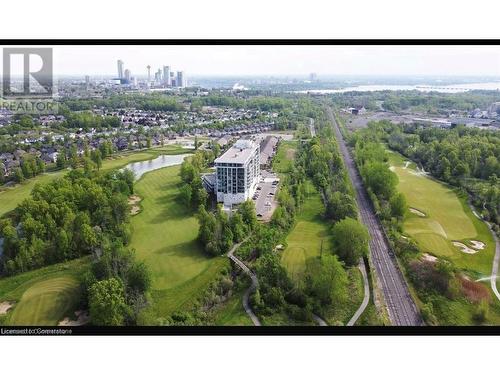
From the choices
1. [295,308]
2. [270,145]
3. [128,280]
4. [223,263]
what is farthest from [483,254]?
[270,145]

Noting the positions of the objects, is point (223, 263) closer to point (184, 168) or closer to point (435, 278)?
point (435, 278)

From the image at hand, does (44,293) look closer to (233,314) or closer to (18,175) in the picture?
(233,314)

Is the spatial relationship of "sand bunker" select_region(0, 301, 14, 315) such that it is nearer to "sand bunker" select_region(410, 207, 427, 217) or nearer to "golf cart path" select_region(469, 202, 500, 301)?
"golf cart path" select_region(469, 202, 500, 301)

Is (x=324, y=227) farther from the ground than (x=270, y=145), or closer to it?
closer to it

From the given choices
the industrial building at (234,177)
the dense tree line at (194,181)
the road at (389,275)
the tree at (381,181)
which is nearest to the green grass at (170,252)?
the dense tree line at (194,181)

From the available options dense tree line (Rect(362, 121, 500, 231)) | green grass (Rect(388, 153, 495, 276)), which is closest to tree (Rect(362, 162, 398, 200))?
green grass (Rect(388, 153, 495, 276))

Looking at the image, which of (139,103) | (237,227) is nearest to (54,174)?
(237,227)
